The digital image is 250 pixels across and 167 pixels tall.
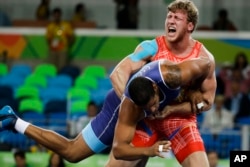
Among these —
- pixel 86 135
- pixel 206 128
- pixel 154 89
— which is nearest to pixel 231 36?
pixel 206 128

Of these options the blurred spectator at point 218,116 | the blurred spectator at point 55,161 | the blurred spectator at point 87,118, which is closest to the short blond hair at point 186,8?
the blurred spectator at point 55,161

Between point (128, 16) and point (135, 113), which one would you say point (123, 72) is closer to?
point (135, 113)

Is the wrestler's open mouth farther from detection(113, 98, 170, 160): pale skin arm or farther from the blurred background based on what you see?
the blurred background

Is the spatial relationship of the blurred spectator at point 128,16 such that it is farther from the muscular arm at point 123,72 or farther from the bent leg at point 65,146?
the muscular arm at point 123,72

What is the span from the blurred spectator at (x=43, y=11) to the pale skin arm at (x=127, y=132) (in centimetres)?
1223

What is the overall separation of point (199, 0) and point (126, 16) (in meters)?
1.53

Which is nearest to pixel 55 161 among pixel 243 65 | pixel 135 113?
pixel 135 113

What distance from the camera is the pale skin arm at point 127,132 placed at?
9281mm

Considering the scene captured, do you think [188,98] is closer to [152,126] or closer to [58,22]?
[152,126]

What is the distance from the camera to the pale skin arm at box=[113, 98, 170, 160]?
9.28 metres

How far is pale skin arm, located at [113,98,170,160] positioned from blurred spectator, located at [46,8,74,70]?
36.4 feet

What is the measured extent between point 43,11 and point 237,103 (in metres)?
5.88

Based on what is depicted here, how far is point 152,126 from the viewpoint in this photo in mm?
10078

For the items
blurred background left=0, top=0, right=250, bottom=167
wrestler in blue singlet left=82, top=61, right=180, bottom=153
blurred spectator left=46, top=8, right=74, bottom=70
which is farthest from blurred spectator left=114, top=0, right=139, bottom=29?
wrestler in blue singlet left=82, top=61, right=180, bottom=153
